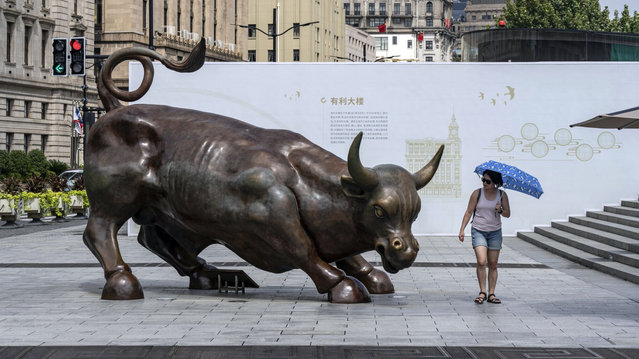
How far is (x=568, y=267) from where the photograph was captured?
15812mm

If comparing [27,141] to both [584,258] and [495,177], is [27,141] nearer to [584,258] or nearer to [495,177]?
[584,258]

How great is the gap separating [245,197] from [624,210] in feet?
38.2

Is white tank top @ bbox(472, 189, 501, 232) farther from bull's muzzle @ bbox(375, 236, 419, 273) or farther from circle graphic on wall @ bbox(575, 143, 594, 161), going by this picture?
circle graphic on wall @ bbox(575, 143, 594, 161)

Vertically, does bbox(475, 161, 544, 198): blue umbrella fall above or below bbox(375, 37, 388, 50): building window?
below

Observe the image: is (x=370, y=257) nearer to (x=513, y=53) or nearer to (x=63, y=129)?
(x=513, y=53)

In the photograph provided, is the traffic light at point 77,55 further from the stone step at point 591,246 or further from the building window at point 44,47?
the building window at point 44,47

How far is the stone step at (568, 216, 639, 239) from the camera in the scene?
Answer: 17.0 m

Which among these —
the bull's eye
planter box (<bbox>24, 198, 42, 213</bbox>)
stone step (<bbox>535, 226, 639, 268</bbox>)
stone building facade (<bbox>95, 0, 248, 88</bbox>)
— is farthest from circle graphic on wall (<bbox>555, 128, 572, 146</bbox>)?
stone building facade (<bbox>95, 0, 248, 88</bbox>)

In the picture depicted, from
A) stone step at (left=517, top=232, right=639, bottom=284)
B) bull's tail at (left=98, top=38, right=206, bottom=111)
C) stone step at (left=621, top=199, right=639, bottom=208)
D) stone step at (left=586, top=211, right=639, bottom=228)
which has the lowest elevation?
stone step at (left=517, top=232, right=639, bottom=284)

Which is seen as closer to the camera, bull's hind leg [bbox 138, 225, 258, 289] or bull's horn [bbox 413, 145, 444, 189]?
bull's horn [bbox 413, 145, 444, 189]

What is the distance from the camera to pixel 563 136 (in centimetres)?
2175

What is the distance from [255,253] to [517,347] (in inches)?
142

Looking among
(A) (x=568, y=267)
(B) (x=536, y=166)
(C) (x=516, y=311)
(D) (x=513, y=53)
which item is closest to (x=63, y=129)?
(D) (x=513, y=53)

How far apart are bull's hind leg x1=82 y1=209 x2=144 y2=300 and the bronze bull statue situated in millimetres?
12
